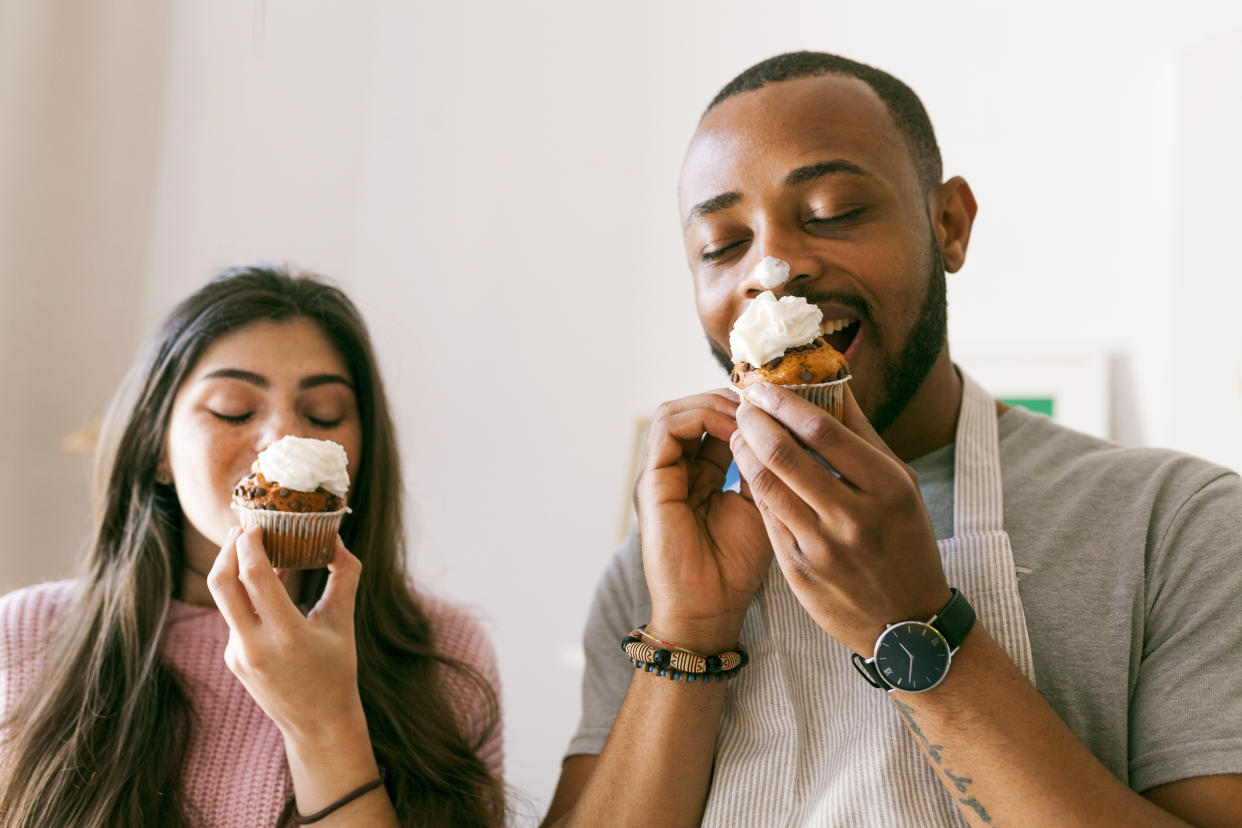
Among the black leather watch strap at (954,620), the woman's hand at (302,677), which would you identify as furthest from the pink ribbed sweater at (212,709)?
the black leather watch strap at (954,620)

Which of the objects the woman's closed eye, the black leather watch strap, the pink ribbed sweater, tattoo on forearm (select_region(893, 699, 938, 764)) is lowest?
the pink ribbed sweater

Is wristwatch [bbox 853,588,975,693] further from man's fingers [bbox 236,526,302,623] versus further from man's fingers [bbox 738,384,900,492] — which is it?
man's fingers [bbox 236,526,302,623]

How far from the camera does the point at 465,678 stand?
2.31m

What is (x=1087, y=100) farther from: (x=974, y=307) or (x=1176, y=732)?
(x=1176, y=732)

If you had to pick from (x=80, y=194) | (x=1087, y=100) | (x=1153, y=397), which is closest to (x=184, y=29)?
(x=80, y=194)

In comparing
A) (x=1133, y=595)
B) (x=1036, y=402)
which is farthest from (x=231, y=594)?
(x=1036, y=402)

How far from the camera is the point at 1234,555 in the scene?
156cm

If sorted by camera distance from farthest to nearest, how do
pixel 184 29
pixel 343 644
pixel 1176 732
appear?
pixel 184 29, pixel 343 644, pixel 1176 732

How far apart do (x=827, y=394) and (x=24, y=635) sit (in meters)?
1.74

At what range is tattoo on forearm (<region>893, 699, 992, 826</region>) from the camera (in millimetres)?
1404

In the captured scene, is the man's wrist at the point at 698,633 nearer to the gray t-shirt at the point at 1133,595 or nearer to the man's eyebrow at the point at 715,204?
the gray t-shirt at the point at 1133,595

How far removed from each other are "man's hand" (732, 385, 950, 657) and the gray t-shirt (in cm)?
34

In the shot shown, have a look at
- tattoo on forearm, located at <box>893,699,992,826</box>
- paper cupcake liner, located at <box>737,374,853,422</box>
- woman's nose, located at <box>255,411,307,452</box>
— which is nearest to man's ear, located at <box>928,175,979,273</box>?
paper cupcake liner, located at <box>737,374,853,422</box>

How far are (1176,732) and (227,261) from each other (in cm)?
331
